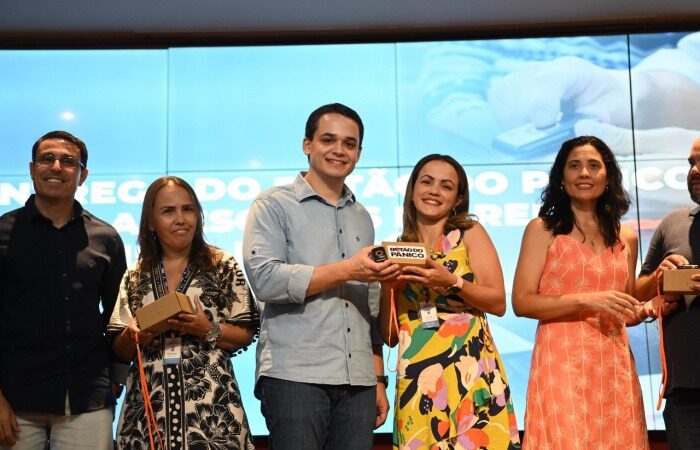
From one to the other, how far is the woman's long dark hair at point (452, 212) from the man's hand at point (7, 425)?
1.56 m

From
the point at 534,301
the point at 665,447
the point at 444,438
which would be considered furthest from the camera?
the point at 665,447

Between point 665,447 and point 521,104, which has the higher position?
point 521,104

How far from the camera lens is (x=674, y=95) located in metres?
5.41

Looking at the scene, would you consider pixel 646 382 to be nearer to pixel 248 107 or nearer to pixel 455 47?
pixel 455 47

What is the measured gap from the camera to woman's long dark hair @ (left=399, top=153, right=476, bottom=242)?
3.31 m

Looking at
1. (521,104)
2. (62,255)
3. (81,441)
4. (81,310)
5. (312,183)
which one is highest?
(521,104)

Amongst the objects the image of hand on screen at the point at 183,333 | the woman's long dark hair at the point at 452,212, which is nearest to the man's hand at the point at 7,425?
the image of hand on screen at the point at 183,333

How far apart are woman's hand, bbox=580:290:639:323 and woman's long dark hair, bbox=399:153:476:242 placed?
1.67 ft

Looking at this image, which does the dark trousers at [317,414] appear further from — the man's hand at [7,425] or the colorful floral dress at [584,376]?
the man's hand at [7,425]

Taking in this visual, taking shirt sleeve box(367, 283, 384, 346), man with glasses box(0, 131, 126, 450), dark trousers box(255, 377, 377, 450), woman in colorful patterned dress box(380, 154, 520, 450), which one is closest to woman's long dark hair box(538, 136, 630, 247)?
woman in colorful patterned dress box(380, 154, 520, 450)

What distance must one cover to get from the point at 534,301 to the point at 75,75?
3.57 metres

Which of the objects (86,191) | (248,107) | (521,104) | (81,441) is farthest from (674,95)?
(81,441)

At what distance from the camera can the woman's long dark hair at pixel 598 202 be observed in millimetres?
3387

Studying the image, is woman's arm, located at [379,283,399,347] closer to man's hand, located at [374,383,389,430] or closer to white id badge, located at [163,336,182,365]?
man's hand, located at [374,383,389,430]
